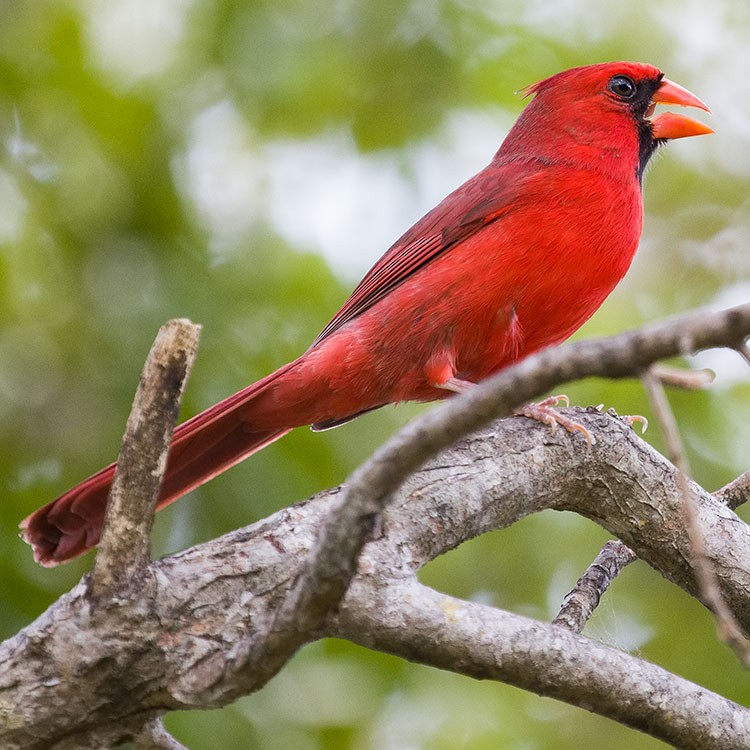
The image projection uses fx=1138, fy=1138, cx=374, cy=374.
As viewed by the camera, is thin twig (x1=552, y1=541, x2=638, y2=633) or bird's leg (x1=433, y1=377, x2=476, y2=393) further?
bird's leg (x1=433, y1=377, x2=476, y2=393)

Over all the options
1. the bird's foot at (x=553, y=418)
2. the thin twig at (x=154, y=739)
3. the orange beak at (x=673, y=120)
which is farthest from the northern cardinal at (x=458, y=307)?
the thin twig at (x=154, y=739)

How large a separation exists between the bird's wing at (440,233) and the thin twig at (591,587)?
1281mm

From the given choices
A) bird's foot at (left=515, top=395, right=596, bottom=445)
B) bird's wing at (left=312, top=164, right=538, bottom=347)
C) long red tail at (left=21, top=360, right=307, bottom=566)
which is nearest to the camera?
bird's foot at (left=515, top=395, right=596, bottom=445)

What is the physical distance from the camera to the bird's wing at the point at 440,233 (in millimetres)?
3905

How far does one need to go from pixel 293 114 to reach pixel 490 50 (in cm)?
87

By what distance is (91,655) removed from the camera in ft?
7.03

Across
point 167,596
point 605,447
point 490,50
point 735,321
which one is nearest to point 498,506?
point 605,447

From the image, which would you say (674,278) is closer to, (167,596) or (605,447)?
(605,447)

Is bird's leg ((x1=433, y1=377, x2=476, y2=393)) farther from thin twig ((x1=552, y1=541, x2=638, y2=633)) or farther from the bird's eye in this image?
the bird's eye

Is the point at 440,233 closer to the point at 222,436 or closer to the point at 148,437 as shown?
the point at 222,436

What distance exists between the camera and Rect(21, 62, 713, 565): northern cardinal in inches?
142

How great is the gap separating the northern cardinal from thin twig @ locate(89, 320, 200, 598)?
1.35 meters

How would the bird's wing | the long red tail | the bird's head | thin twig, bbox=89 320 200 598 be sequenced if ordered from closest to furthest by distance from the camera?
thin twig, bbox=89 320 200 598 < the long red tail < the bird's wing < the bird's head

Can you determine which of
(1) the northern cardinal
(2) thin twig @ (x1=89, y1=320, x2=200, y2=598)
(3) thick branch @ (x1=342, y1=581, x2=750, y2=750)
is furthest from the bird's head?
(2) thin twig @ (x1=89, y1=320, x2=200, y2=598)
